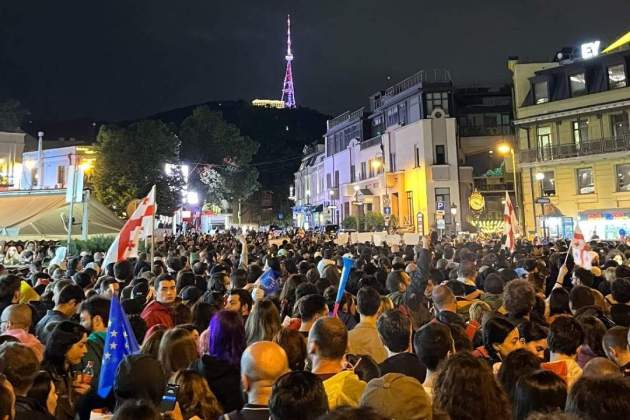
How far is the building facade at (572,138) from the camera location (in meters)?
34.7

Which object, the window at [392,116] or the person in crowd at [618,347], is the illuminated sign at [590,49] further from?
the person in crowd at [618,347]

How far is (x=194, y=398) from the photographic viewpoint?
12.2 feet

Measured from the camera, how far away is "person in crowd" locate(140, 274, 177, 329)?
6.56 metres

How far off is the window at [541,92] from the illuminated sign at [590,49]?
3.23 meters

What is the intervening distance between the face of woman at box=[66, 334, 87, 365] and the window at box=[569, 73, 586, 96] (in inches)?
1565

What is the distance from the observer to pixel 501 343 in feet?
15.8

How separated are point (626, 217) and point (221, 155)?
3720cm

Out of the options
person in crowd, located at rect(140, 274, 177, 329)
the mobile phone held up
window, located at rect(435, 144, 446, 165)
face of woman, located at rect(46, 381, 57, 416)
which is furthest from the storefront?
face of woman, located at rect(46, 381, 57, 416)

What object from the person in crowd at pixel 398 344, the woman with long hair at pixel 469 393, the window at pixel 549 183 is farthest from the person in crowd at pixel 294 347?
the window at pixel 549 183

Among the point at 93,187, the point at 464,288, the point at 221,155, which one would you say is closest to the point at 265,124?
the point at 221,155

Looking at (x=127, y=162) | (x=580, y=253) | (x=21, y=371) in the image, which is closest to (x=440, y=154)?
(x=127, y=162)

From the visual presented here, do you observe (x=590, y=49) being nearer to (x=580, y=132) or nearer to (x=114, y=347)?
(x=580, y=132)

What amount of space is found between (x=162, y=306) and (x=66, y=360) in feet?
7.77

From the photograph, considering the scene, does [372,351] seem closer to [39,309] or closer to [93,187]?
[39,309]
